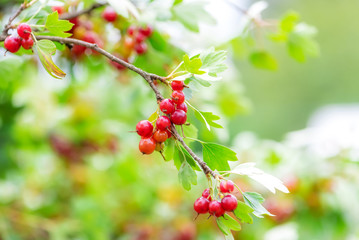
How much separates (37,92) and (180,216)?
539 mm

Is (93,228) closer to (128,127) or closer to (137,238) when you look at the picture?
(137,238)

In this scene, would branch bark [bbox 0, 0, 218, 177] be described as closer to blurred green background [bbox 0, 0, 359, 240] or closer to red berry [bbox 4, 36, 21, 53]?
red berry [bbox 4, 36, 21, 53]

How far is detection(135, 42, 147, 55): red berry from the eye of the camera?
2.45 feet

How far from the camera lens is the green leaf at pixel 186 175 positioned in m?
0.45

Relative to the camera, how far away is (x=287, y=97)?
673 cm

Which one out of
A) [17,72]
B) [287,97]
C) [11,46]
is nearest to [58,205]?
[17,72]

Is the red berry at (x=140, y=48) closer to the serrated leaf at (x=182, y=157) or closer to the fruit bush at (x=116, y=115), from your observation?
the fruit bush at (x=116, y=115)

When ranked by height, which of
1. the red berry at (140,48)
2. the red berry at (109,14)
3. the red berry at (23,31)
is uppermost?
the red berry at (23,31)

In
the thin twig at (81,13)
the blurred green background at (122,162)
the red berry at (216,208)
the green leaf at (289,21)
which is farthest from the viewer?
the blurred green background at (122,162)

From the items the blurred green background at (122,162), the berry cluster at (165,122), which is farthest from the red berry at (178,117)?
the blurred green background at (122,162)

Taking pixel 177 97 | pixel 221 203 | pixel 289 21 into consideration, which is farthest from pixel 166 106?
pixel 289 21

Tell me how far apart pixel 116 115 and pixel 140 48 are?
0.65 meters

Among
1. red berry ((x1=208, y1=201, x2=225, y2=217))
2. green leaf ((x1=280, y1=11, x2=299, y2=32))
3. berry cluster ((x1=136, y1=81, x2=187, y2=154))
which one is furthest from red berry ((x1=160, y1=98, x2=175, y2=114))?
green leaf ((x1=280, y1=11, x2=299, y2=32))

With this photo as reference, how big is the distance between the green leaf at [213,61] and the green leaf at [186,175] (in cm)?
11
